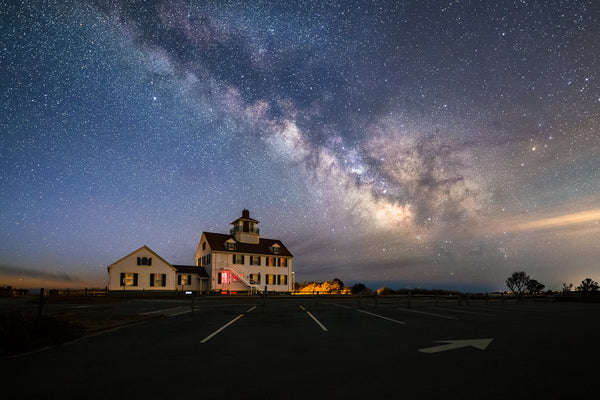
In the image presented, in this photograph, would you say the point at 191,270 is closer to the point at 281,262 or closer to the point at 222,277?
the point at 222,277

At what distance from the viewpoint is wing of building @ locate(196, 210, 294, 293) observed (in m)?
56.6

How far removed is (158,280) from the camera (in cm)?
5234

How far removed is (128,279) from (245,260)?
17.4 m

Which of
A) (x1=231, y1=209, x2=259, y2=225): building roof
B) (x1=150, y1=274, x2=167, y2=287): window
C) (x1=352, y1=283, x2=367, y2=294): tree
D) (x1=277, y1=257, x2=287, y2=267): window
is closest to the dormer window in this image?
(x1=150, y1=274, x2=167, y2=287): window

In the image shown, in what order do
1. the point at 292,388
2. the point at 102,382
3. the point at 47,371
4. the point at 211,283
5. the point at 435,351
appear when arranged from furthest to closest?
Answer: 1. the point at 211,283
2. the point at 435,351
3. the point at 47,371
4. the point at 102,382
5. the point at 292,388

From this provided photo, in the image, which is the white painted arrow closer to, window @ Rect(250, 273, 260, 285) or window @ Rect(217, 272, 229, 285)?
window @ Rect(217, 272, 229, 285)

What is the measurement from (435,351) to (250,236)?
5602 centimetres

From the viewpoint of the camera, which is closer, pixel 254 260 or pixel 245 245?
pixel 254 260

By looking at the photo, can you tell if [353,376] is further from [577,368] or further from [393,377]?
[577,368]

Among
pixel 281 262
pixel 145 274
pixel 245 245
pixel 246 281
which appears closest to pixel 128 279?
pixel 145 274

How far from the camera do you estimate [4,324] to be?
981cm

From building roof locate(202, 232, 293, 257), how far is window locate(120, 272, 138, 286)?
11500 mm

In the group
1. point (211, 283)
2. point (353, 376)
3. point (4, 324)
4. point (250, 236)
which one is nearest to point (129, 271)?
point (211, 283)

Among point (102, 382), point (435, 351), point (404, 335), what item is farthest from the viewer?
point (404, 335)
